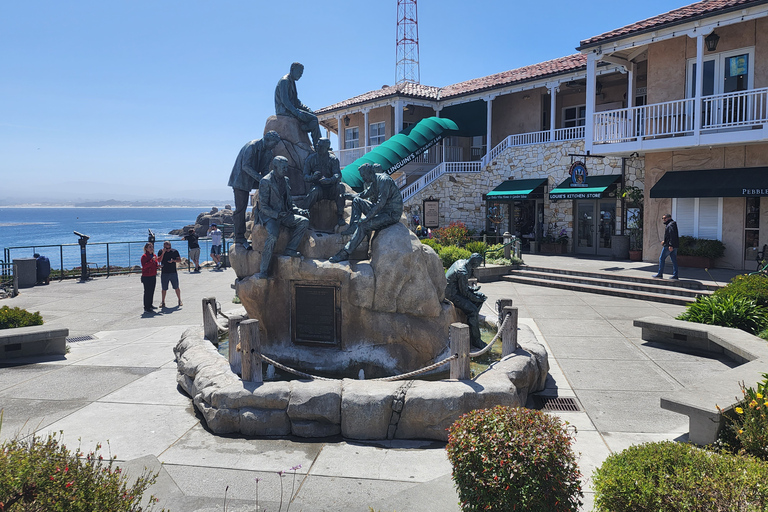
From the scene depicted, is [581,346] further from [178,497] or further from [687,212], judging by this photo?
[687,212]

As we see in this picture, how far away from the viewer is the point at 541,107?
29953 mm

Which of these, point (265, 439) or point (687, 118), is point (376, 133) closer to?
point (687, 118)

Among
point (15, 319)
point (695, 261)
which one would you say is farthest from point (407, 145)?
point (15, 319)

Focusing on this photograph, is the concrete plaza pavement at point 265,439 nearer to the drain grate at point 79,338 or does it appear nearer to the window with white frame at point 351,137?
the drain grate at point 79,338

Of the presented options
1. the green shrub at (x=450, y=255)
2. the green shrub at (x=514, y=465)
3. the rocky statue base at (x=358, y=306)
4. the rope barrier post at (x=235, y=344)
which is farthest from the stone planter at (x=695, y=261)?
the green shrub at (x=514, y=465)

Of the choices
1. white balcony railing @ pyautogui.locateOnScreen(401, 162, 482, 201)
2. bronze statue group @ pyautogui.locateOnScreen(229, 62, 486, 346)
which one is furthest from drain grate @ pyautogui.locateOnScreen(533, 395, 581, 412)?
white balcony railing @ pyautogui.locateOnScreen(401, 162, 482, 201)

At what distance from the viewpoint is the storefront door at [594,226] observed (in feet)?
79.8

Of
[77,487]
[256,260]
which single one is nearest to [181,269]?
[256,260]

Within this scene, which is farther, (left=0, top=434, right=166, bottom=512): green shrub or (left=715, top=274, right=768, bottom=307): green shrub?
(left=715, top=274, right=768, bottom=307): green shrub

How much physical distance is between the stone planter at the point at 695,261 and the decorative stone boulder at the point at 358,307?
554 inches

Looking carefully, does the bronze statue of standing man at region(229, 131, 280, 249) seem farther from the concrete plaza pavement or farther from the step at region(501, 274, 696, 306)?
the step at region(501, 274, 696, 306)

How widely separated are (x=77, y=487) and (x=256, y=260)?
20.0 feet

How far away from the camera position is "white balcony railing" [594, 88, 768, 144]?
56.2 ft

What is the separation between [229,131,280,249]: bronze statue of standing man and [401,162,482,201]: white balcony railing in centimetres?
1890
